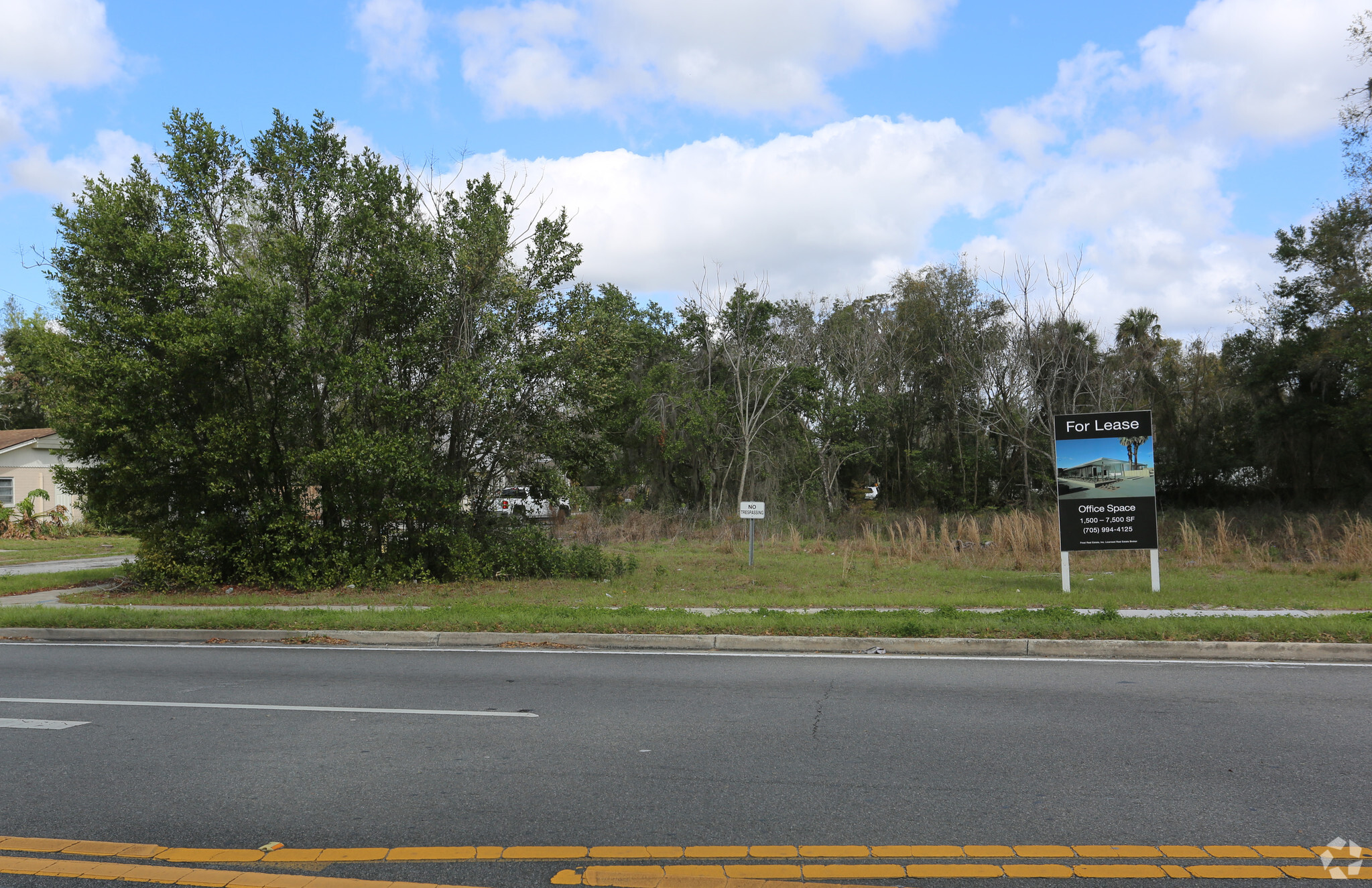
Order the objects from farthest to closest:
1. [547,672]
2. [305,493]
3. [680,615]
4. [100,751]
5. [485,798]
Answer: [305,493] < [680,615] < [547,672] < [100,751] < [485,798]

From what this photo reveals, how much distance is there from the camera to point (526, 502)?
60.6 feet

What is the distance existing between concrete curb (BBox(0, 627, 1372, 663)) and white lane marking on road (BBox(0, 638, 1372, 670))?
12 centimetres

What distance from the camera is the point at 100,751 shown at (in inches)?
246

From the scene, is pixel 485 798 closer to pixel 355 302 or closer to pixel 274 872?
pixel 274 872

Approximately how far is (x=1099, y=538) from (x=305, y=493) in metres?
14.4

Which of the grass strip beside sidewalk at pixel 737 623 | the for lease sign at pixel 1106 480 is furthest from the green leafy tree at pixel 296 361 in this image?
the for lease sign at pixel 1106 480

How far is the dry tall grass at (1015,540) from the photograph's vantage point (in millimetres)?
19328

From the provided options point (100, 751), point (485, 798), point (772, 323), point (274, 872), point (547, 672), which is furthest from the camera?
point (772, 323)

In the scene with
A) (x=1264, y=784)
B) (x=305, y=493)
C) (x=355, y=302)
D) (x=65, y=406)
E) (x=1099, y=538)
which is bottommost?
(x=1264, y=784)

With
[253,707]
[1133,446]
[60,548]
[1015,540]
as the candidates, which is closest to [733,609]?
[253,707]

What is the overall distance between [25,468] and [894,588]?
3907 cm

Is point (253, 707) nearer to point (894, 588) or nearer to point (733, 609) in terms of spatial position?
point (733, 609)

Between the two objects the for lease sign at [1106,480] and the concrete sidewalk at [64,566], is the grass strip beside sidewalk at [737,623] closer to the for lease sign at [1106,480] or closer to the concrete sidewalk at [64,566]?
the for lease sign at [1106,480]

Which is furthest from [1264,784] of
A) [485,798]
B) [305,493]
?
[305,493]
